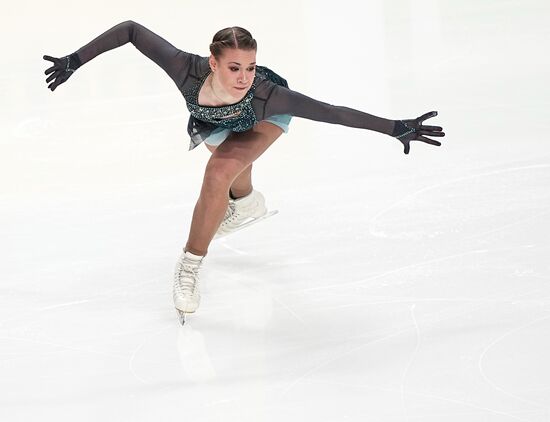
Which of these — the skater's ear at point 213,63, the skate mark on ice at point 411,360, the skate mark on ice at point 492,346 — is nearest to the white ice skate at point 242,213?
the skater's ear at point 213,63

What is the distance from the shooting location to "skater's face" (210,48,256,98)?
3.21 m

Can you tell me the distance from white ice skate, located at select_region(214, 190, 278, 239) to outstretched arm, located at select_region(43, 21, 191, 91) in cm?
69

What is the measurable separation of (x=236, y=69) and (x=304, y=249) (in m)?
0.93

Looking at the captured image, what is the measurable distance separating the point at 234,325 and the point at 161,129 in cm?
231

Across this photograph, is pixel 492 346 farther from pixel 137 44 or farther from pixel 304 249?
pixel 137 44

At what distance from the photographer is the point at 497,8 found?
7.38m

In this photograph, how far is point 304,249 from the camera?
3.95m

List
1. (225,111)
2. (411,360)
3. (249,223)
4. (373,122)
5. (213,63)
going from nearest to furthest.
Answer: (411,360) → (373,122) → (213,63) → (225,111) → (249,223)

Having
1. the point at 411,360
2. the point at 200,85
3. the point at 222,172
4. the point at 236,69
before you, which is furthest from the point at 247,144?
the point at 411,360

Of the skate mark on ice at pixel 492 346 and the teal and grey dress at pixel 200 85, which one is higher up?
the teal and grey dress at pixel 200 85

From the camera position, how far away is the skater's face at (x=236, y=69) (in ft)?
10.5

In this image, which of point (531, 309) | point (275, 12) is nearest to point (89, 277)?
point (531, 309)

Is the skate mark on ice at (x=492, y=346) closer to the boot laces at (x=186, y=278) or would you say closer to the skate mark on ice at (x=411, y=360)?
the skate mark on ice at (x=411, y=360)

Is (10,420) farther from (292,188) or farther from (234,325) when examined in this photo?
(292,188)
